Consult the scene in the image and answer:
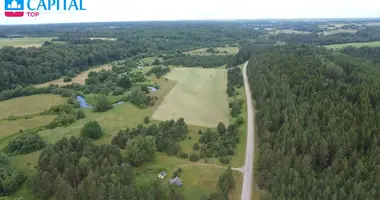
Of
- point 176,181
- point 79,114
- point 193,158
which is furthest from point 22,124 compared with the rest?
point 176,181

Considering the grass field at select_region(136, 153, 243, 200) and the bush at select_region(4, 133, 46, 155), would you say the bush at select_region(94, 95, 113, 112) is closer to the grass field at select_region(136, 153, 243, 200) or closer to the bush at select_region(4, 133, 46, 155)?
the bush at select_region(4, 133, 46, 155)

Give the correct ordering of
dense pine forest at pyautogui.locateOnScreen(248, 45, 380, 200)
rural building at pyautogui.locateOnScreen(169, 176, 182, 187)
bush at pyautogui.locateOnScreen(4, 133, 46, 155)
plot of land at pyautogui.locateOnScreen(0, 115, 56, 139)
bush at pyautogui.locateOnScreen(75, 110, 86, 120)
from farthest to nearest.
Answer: bush at pyautogui.locateOnScreen(75, 110, 86, 120), plot of land at pyautogui.locateOnScreen(0, 115, 56, 139), bush at pyautogui.locateOnScreen(4, 133, 46, 155), rural building at pyautogui.locateOnScreen(169, 176, 182, 187), dense pine forest at pyautogui.locateOnScreen(248, 45, 380, 200)

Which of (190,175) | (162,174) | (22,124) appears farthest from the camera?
(22,124)

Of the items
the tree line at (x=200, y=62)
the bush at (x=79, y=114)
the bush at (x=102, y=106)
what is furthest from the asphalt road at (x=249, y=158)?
the tree line at (x=200, y=62)

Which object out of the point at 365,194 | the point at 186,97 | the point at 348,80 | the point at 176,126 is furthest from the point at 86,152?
the point at 348,80

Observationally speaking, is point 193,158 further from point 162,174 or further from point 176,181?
point 176,181

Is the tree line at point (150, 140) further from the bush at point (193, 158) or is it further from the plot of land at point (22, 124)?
the plot of land at point (22, 124)

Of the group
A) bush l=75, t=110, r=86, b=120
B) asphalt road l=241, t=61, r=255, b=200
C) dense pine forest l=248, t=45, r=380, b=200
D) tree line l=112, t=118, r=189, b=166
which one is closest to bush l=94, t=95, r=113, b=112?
bush l=75, t=110, r=86, b=120
